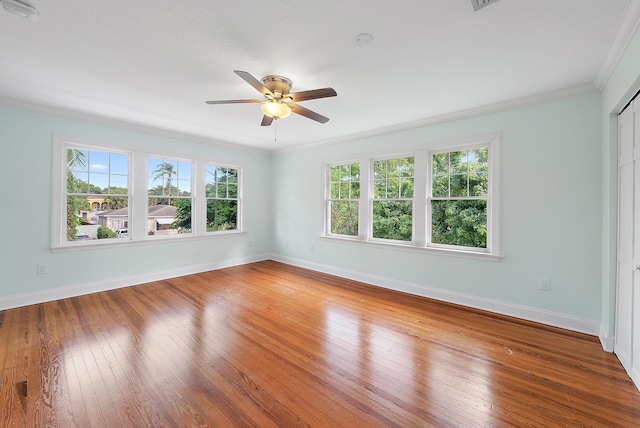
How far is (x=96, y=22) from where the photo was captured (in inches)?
75.2

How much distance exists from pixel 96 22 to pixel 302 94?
1.55m

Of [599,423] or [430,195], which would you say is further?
[430,195]

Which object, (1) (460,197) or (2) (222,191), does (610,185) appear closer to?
(1) (460,197)

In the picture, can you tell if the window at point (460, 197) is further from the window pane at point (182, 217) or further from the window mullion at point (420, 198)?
the window pane at point (182, 217)

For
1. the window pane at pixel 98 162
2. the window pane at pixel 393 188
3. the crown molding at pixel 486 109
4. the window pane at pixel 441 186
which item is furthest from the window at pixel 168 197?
the window pane at pixel 441 186

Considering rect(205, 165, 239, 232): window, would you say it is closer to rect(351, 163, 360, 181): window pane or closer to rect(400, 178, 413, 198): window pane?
rect(351, 163, 360, 181): window pane

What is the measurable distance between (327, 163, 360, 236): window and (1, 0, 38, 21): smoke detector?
4137 mm

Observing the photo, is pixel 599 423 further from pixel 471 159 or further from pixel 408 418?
pixel 471 159

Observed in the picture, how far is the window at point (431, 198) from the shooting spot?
3.54 meters

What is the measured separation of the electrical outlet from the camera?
120 inches

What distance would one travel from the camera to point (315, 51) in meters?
2.22

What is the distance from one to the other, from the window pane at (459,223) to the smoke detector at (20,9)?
4389mm

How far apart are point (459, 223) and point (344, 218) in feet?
6.69

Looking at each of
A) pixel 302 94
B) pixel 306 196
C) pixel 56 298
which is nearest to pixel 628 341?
pixel 302 94
